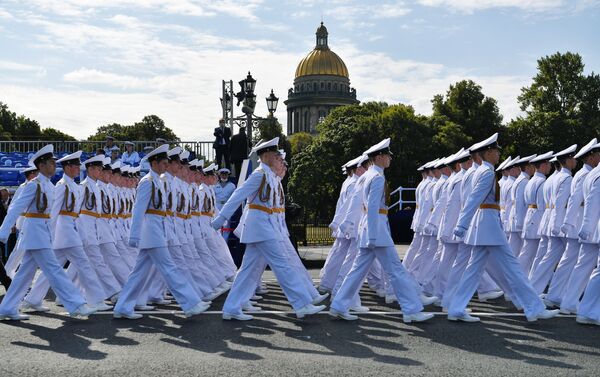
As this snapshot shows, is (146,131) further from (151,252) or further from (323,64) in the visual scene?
(151,252)

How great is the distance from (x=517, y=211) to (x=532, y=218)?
0.59 metres

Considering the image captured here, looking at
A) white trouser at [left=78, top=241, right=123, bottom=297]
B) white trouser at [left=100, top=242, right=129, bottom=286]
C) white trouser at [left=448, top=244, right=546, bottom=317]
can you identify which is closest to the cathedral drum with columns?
white trouser at [left=100, top=242, right=129, bottom=286]

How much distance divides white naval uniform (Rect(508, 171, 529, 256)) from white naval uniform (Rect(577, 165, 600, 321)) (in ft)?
8.94

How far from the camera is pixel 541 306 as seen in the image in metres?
9.24

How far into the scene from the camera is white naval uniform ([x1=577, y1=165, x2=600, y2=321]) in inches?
360

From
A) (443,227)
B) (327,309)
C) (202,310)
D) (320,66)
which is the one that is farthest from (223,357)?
(320,66)

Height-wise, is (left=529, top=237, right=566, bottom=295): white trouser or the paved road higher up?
(left=529, top=237, right=566, bottom=295): white trouser

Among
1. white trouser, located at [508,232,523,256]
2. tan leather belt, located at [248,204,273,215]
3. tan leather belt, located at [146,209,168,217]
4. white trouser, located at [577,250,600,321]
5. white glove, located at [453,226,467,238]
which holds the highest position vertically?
tan leather belt, located at [248,204,273,215]

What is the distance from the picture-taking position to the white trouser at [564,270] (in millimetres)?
10625

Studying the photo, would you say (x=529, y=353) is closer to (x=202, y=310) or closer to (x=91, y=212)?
(x=202, y=310)

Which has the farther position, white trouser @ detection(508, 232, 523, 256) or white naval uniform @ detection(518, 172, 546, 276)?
white trouser @ detection(508, 232, 523, 256)

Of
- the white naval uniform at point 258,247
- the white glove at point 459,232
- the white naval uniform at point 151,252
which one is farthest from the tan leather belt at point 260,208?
the white glove at point 459,232

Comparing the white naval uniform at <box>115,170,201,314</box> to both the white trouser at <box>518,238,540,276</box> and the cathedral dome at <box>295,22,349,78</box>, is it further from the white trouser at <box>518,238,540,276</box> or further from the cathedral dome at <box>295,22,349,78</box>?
the cathedral dome at <box>295,22,349,78</box>

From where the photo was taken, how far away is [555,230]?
10.9 m
